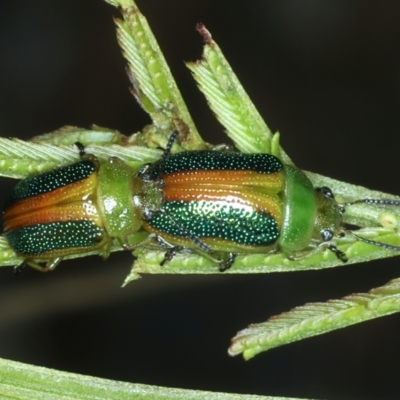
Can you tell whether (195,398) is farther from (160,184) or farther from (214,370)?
(214,370)

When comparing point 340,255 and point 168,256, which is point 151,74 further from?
point 340,255

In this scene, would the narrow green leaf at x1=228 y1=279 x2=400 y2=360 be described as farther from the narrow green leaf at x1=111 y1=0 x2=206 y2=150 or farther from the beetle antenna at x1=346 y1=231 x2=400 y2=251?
the narrow green leaf at x1=111 y1=0 x2=206 y2=150

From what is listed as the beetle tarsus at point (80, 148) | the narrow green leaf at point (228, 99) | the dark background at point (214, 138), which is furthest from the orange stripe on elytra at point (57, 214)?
the dark background at point (214, 138)

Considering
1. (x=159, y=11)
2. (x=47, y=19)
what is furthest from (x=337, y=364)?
(x=47, y=19)

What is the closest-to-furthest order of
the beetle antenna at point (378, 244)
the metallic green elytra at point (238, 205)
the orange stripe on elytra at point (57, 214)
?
the beetle antenna at point (378, 244)
the metallic green elytra at point (238, 205)
the orange stripe on elytra at point (57, 214)

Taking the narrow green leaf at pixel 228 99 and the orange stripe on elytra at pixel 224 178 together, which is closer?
the narrow green leaf at pixel 228 99

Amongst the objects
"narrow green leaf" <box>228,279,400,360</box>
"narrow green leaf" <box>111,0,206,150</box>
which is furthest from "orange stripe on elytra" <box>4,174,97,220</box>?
"narrow green leaf" <box>228,279,400,360</box>

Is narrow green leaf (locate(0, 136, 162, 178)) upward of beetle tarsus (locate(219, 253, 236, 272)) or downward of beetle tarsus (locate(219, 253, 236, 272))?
upward

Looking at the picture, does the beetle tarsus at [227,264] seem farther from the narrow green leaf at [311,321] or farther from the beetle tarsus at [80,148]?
the beetle tarsus at [80,148]
